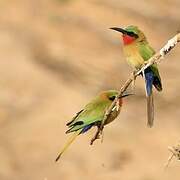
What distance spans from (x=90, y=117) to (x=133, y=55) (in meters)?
0.28

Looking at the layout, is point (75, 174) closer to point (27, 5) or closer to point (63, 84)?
point (63, 84)

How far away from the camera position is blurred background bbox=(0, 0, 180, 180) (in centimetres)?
629

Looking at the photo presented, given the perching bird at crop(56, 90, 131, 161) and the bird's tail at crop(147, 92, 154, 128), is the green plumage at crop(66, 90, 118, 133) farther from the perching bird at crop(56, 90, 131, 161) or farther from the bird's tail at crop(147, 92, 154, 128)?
the bird's tail at crop(147, 92, 154, 128)

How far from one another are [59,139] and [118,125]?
0.57 metres

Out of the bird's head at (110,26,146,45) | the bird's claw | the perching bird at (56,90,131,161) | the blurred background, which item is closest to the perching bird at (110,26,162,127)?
the bird's head at (110,26,146,45)

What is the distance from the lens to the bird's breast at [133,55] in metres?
2.46

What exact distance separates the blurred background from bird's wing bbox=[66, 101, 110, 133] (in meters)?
3.69

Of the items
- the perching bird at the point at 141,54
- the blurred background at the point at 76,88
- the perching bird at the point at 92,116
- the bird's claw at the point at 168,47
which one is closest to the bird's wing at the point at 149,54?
the perching bird at the point at 141,54

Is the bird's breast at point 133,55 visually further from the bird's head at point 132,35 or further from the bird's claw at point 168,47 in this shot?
the bird's claw at point 168,47

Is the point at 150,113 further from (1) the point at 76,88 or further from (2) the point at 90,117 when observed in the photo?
(1) the point at 76,88

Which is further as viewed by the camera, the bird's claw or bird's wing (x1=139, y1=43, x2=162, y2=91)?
bird's wing (x1=139, y1=43, x2=162, y2=91)

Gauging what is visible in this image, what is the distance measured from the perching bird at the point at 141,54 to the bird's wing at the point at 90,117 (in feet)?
0.51

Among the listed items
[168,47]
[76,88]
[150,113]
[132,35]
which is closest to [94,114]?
[150,113]

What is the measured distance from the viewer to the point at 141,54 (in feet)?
8.34
